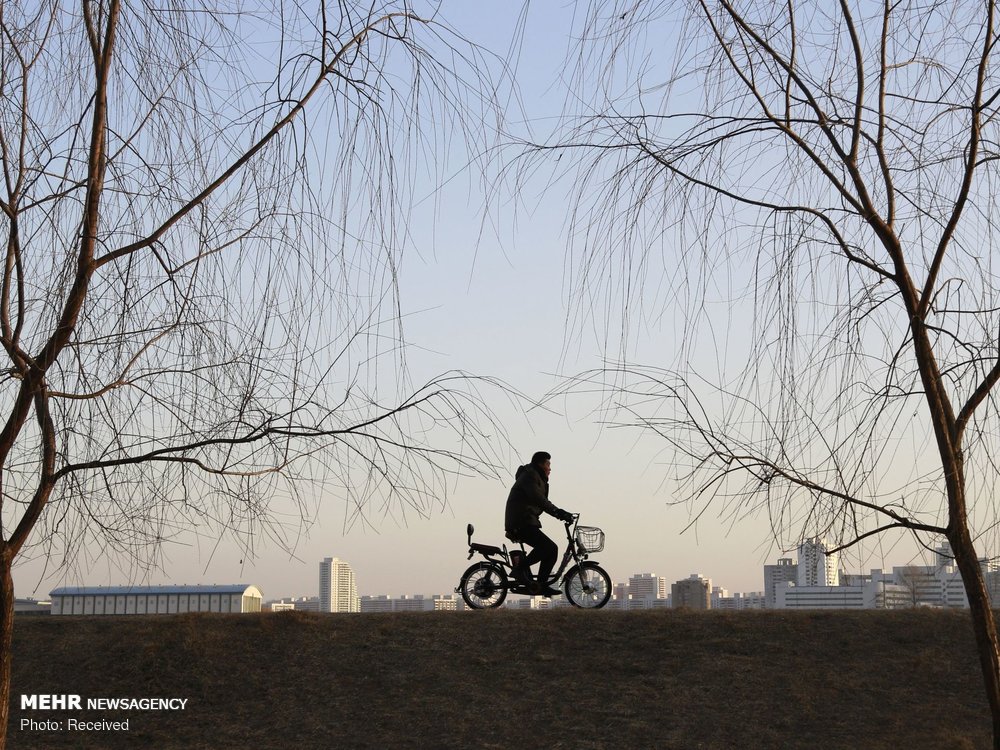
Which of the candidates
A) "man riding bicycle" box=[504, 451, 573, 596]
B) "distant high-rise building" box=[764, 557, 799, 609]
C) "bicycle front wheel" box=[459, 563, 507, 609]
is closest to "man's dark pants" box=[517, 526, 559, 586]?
"man riding bicycle" box=[504, 451, 573, 596]

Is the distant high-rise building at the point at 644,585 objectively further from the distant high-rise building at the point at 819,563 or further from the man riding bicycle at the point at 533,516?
the distant high-rise building at the point at 819,563

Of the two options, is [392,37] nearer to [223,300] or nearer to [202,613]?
[223,300]

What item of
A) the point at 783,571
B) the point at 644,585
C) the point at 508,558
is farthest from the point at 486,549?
the point at 644,585

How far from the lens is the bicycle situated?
11.9 meters

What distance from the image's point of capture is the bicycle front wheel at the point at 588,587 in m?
12.1

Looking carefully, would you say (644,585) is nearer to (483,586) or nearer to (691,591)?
(691,591)

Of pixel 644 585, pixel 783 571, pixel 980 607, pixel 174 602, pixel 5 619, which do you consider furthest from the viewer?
pixel 644 585

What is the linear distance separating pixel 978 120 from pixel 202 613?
10.3 metres

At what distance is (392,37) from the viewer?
14.2ft

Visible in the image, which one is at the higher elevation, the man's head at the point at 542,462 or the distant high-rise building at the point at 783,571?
the man's head at the point at 542,462

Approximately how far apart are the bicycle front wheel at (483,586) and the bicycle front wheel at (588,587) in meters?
0.75

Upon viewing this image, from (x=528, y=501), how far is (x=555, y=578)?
1.24 meters

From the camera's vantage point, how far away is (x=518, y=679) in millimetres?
10656

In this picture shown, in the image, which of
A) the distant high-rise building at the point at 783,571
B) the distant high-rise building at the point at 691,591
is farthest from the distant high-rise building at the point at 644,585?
the distant high-rise building at the point at 783,571
